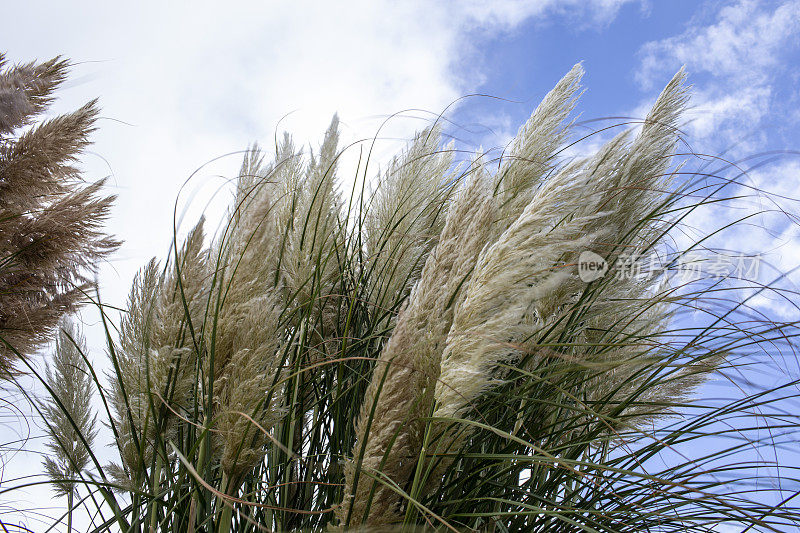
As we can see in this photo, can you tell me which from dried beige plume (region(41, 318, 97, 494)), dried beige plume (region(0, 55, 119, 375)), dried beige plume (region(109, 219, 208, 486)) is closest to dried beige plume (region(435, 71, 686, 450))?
dried beige plume (region(109, 219, 208, 486))

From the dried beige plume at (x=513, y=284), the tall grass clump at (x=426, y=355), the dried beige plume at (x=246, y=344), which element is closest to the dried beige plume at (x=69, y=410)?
the tall grass clump at (x=426, y=355)

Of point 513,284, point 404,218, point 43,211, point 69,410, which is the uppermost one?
point 43,211

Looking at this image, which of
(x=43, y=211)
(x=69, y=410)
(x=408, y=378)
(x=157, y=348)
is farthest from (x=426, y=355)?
(x=43, y=211)

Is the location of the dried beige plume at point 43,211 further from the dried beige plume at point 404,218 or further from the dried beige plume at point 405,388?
the dried beige plume at point 405,388

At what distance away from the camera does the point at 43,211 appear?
13.2 feet

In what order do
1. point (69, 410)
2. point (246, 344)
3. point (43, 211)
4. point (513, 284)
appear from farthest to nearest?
1. point (43, 211)
2. point (69, 410)
3. point (246, 344)
4. point (513, 284)

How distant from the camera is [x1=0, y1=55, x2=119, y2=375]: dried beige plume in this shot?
3447 millimetres

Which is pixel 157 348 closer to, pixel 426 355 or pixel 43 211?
pixel 426 355

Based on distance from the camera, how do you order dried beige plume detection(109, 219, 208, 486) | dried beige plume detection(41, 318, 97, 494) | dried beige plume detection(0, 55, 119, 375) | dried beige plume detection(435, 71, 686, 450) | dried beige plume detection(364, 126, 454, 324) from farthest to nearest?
dried beige plume detection(0, 55, 119, 375) → dried beige plume detection(41, 318, 97, 494) → dried beige plume detection(364, 126, 454, 324) → dried beige plume detection(109, 219, 208, 486) → dried beige plume detection(435, 71, 686, 450)

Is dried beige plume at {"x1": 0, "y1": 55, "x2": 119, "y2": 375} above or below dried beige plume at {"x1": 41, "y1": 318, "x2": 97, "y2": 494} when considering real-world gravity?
above

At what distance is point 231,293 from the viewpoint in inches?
42.6

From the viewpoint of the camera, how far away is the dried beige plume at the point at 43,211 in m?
3.45

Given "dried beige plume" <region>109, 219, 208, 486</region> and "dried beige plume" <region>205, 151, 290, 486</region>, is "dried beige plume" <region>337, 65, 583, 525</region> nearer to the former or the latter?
"dried beige plume" <region>205, 151, 290, 486</region>

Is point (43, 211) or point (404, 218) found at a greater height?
point (43, 211)
